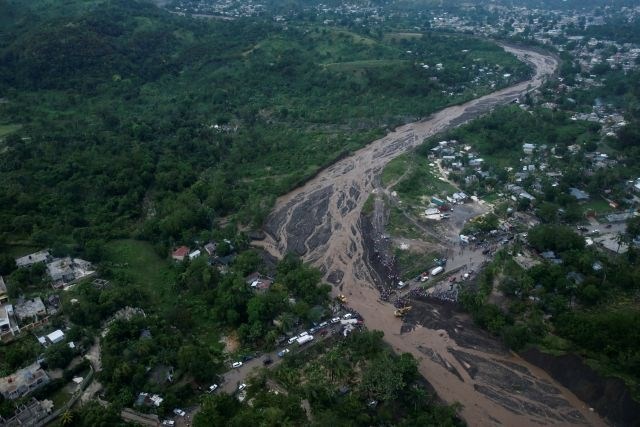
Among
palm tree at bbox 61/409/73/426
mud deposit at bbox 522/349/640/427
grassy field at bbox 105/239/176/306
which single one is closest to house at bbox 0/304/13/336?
grassy field at bbox 105/239/176/306

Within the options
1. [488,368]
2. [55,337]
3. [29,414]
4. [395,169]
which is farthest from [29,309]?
[395,169]

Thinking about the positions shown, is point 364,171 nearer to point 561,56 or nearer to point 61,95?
point 61,95

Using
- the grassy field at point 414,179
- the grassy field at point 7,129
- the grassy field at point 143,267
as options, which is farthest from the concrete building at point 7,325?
the grassy field at point 7,129

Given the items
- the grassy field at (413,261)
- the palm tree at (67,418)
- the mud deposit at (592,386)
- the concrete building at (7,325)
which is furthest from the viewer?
the grassy field at (413,261)

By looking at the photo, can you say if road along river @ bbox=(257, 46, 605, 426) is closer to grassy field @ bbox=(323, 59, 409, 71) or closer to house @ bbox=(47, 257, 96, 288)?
house @ bbox=(47, 257, 96, 288)

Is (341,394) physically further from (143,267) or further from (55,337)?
(143,267)

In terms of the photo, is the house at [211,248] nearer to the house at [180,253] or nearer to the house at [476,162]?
the house at [180,253]

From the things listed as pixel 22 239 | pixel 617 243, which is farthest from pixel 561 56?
pixel 22 239
